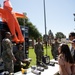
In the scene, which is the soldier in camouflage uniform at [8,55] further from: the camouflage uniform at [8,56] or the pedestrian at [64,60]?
the pedestrian at [64,60]

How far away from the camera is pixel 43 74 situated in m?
6.50

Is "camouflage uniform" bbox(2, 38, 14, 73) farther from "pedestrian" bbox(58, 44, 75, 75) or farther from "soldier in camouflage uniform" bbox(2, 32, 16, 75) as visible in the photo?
"pedestrian" bbox(58, 44, 75, 75)

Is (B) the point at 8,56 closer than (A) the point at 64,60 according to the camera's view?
No

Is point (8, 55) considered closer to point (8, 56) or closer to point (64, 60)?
point (8, 56)

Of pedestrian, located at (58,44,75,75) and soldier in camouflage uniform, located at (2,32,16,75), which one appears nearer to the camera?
pedestrian, located at (58,44,75,75)

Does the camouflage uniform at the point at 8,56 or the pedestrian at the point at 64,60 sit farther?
the camouflage uniform at the point at 8,56

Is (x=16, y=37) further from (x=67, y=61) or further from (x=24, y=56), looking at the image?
(x=67, y=61)

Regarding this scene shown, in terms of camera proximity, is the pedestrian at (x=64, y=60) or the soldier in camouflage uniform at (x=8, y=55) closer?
the pedestrian at (x=64, y=60)

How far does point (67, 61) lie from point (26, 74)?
233cm

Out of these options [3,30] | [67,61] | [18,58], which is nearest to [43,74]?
[67,61]

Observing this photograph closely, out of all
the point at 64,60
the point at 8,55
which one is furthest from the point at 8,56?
the point at 64,60

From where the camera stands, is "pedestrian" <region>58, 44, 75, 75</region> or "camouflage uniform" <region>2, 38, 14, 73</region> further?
"camouflage uniform" <region>2, 38, 14, 73</region>

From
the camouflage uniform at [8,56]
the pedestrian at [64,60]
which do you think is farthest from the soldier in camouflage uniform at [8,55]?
the pedestrian at [64,60]

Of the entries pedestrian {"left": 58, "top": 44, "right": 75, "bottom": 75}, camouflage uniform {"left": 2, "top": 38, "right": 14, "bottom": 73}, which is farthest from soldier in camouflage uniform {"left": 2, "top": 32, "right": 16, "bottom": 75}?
pedestrian {"left": 58, "top": 44, "right": 75, "bottom": 75}
